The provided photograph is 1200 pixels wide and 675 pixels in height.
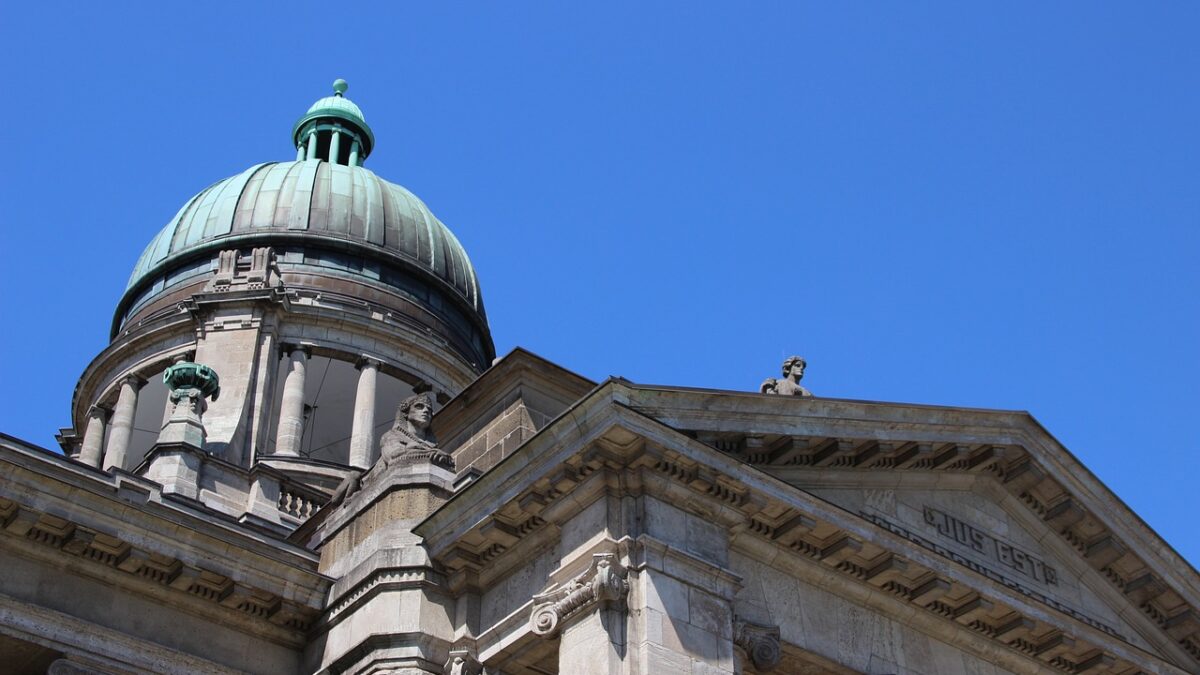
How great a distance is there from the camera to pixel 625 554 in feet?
59.8

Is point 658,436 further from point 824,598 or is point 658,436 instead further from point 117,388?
point 117,388

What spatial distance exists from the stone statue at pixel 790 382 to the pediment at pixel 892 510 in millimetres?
1438

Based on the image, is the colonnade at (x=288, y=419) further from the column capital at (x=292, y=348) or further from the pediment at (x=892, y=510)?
the pediment at (x=892, y=510)

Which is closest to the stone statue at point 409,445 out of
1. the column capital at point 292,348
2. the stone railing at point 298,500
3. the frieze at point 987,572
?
the frieze at point 987,572

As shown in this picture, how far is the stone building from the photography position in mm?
18641

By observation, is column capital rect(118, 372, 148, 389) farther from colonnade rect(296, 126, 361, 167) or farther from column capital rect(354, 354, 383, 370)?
colonnade rect(296, 126, 361, 167)

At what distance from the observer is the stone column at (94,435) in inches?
1679

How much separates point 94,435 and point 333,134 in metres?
14.9

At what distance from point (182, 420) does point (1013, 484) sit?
615 inches

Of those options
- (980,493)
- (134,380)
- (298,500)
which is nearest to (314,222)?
(134,380)

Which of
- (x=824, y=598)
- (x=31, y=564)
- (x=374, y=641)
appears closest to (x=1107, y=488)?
(x=824, y=598)

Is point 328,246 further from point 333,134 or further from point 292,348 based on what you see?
point 333,134

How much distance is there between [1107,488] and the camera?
79.9ft

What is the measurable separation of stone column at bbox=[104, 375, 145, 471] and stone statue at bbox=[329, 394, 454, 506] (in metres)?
18.2
